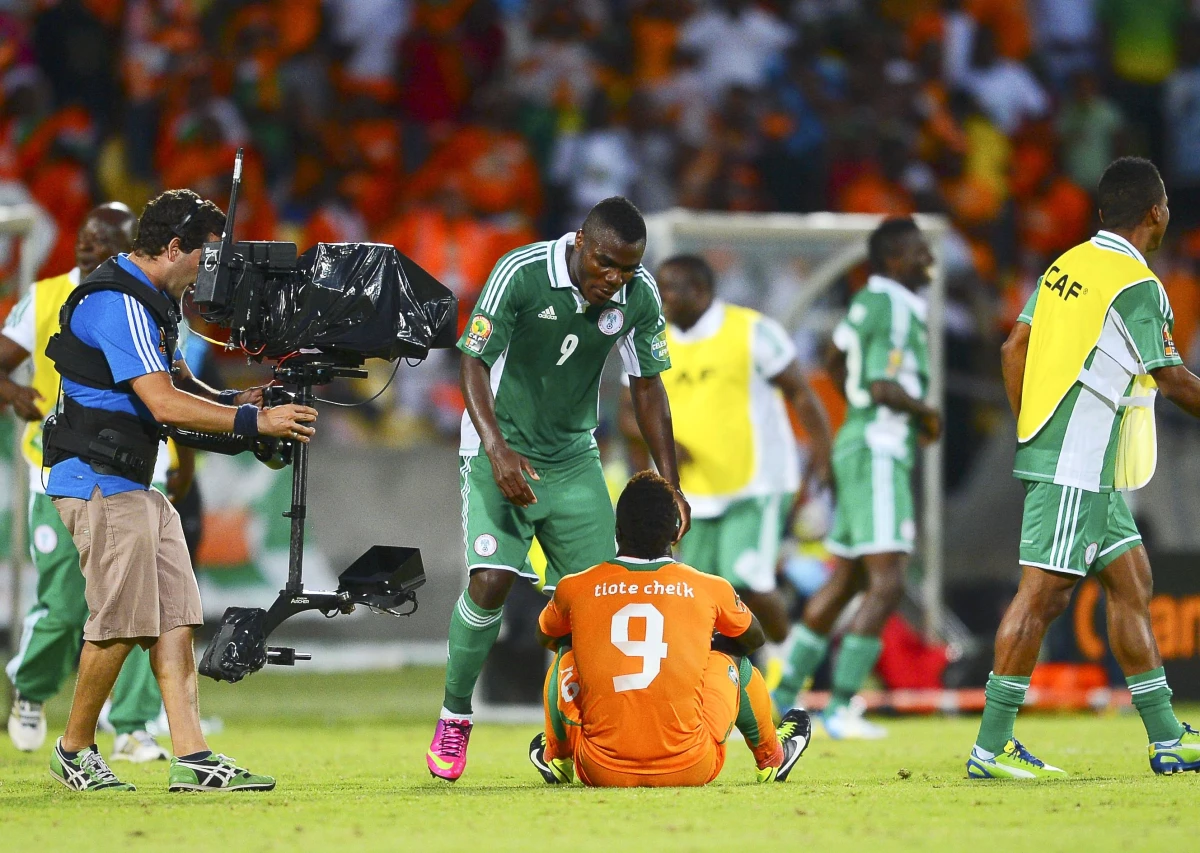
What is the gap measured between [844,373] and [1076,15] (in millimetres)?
9231

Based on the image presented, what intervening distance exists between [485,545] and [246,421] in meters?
1.16

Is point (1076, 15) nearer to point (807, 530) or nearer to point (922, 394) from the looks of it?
point (807, 530)

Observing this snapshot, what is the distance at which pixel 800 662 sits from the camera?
9852mm

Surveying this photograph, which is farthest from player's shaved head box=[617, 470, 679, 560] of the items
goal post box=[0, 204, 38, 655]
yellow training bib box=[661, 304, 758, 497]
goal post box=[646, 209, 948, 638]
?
goal post box=[646, 209, 948, 638]

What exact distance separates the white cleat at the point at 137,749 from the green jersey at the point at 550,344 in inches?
96.5

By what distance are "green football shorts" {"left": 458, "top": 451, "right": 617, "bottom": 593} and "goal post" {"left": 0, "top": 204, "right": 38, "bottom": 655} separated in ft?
13.3

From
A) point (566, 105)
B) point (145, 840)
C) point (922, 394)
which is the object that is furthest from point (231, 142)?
point (145, 840)

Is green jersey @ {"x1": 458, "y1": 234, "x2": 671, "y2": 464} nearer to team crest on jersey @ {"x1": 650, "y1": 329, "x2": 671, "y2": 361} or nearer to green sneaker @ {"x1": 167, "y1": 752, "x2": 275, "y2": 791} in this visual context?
team crest on jersey @ {"x1": 650, "y1": 329, "x2": 671, "y2": 361}

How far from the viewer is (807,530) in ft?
41.5

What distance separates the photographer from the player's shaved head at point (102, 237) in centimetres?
874

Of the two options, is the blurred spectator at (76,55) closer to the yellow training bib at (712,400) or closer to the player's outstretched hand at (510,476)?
the yellow training bib at (712,400)

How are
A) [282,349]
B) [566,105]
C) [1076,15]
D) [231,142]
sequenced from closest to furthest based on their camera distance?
[282,349] < [231,142] < [566,105] < [1076,15]

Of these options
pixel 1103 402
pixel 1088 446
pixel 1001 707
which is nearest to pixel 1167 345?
pixel 1103 402

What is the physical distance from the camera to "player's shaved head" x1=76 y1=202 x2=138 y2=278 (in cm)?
874
